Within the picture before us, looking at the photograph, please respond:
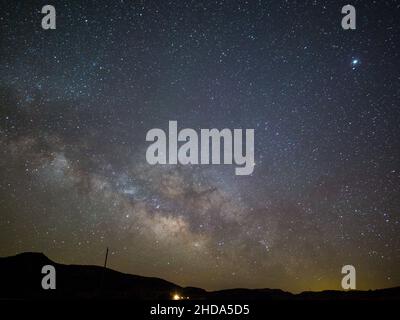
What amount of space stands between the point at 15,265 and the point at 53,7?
246ft

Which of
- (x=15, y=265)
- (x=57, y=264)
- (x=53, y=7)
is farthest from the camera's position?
(x=57, y=264)

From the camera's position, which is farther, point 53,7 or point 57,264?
point 57,264

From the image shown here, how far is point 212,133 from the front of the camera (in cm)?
1343

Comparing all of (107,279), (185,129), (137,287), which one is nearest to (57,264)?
(107,279)
